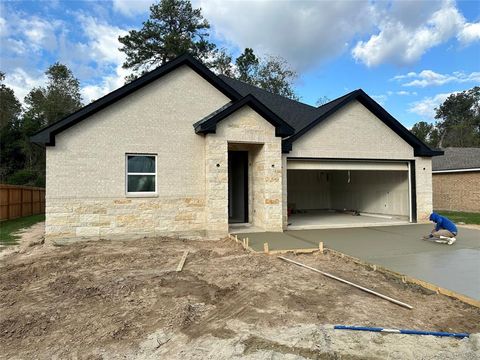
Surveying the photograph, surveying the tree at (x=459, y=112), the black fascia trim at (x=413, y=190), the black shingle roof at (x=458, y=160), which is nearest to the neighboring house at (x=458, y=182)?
the black shingle roof at (x=458, y=160)

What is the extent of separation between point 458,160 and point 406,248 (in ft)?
59.1

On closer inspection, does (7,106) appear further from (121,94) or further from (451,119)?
(451,119)

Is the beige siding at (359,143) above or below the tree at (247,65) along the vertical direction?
below

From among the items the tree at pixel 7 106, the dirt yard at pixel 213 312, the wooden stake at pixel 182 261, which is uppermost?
the tree at pixel 7 106

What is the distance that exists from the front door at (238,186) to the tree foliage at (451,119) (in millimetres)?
52755

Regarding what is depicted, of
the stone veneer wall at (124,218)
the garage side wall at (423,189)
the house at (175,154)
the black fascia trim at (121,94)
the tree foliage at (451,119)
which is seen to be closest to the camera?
the black fascia trim at (121,94)

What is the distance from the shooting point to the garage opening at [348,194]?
46.7 feet

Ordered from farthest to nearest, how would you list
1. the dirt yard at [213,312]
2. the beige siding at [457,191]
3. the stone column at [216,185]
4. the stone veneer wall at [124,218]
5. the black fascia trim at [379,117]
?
1. the beige siding at [457,191]
2. the black fascia trim at [379,117]
3. the stone column at [216,185]
4. the stone veneer wall at [124,218]
5. the dirt yard at [213,312]

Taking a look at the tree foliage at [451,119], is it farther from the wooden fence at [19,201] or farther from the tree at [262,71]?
the wooden fence at [19,201]

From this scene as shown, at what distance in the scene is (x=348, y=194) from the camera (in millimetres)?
20078

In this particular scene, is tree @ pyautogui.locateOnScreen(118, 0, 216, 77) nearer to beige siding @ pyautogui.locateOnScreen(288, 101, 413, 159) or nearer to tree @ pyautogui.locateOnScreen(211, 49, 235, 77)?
tree @ pyautogui.locateOnScreen(211, 49, 235, 77)

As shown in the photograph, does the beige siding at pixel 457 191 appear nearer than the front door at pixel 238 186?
No

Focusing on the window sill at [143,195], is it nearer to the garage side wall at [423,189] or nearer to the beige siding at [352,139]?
the beige siding at [352,139]

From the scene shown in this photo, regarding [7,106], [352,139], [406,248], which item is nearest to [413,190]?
[352,139]
